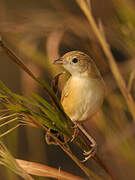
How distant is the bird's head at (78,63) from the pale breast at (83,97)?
0.05 metres

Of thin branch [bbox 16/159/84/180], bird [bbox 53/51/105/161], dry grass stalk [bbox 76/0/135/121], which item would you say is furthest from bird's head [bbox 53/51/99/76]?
thin branch [bbox 16/159/84/180]

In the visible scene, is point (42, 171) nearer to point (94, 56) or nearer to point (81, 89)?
point (81, 89)

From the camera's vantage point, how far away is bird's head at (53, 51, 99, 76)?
1432 mm

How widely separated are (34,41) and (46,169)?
0.96 meters

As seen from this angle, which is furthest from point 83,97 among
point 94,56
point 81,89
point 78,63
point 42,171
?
point 42,171

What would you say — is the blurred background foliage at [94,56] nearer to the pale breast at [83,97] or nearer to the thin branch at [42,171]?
the pale breast at [83,97]

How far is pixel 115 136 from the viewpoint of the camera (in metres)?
1.33

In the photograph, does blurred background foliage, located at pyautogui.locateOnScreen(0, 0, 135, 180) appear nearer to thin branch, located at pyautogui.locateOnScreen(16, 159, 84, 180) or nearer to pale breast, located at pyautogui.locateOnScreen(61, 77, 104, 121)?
pale breast, located at pyautogui.locateOnScreen(61, 77, 104, 121)

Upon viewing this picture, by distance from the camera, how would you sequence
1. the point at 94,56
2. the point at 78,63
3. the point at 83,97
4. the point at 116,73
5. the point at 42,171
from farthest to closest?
1. the point at 94,56
2. the point at 78,63
3. the point at 83,97
4. the point at 116,73
5. the point at 42,171

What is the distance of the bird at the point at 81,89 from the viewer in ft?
4.25

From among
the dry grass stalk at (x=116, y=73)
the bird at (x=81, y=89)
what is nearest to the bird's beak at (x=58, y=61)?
the bird at (x=81, y=89)

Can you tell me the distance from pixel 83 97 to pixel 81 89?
4cm

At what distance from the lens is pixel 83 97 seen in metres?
1.32

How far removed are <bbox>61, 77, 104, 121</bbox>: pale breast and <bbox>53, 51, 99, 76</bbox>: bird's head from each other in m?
0.05
